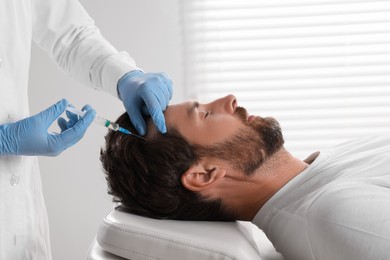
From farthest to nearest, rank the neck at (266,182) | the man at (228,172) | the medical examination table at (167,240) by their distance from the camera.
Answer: the neck at (266,182)
the man at (228,172)
the medical examination table at (167,240)

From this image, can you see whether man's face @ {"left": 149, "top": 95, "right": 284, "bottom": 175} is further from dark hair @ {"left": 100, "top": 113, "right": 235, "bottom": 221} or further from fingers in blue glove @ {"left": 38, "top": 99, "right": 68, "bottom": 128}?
fingers in blue glove @ {"left": 38, "top": 99, "right": 68, "bottom": 128}

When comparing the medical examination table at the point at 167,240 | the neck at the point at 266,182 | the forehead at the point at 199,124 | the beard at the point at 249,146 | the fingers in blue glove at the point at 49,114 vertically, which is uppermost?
the fingers in blue glove at the point at 49,114

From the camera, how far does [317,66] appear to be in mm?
3383

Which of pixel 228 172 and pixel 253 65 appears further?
pixel 253 65

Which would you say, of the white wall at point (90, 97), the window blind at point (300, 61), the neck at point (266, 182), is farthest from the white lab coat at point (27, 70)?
the window blind at point (300, 61)

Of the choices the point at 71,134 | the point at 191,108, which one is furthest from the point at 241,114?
the point at 71,134

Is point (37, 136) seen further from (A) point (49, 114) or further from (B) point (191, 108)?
(B) point (191, 108)

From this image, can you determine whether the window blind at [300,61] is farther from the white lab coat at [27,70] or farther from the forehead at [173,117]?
the forehead at [173,117]

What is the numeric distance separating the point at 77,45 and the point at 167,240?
2.89 feet

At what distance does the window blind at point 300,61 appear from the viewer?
3371 mm

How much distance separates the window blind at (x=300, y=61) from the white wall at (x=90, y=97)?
118mm

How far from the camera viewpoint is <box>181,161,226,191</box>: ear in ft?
5.63

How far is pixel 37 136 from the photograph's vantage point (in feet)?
5.16

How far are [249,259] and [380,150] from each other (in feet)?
2.03
